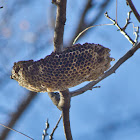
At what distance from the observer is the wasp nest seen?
2.12 meters

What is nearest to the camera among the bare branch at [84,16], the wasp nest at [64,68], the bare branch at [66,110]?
the wasp nest at [64,68]

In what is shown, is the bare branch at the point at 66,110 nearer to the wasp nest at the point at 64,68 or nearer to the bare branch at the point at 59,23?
the wasp nest at the point at 64,68

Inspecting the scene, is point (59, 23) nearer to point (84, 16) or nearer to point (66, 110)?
point (66, 110)

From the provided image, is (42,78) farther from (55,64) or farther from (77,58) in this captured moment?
(77,58)

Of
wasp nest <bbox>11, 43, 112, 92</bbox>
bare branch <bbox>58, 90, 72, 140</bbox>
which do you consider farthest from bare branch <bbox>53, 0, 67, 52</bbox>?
bare branch <bbox>58, 90, 72, 140</bbox>

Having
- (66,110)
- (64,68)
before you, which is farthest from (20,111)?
(64,68)

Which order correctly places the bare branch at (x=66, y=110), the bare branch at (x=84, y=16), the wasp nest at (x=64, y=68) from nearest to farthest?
1. the wasp nest at (x=64, y=68)
2. the bare branch at (x=66, y=110)
3. the bare branch at (x=84, y=16)

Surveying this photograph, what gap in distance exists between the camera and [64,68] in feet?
6.94

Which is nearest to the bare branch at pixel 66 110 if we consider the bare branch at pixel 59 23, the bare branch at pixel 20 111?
the bare branch at pixel 59 23

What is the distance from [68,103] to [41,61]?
20.6 inches

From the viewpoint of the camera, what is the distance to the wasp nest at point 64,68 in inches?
83.5

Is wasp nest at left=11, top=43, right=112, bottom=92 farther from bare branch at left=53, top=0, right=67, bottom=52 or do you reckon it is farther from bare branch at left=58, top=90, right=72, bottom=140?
bare branch at left=58, top=90, right=72, bottom=140

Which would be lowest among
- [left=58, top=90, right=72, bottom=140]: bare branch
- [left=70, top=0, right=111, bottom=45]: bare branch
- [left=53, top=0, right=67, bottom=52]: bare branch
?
[left=58, top=90, right=72, bottom=140]: bare branch

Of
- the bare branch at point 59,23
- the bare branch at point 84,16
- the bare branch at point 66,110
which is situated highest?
the bare branch at point 84,16
